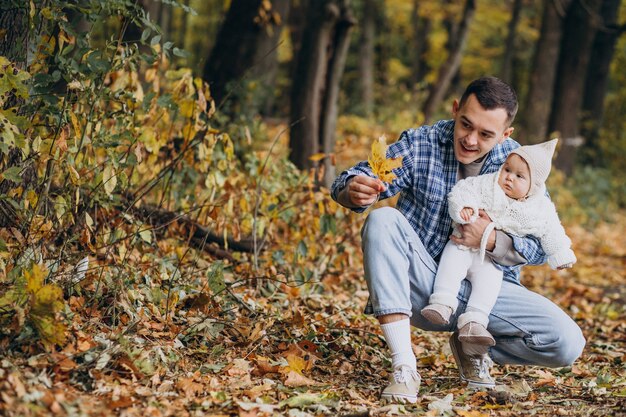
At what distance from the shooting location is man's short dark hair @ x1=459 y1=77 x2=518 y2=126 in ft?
11.6

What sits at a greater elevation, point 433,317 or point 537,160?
point 537,160

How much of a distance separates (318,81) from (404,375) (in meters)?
4.38

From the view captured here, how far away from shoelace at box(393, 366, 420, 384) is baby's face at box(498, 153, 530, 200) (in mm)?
908

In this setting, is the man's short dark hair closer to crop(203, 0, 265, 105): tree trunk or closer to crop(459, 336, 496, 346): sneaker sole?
crop(459, 336, 496, 346): sneaker sole

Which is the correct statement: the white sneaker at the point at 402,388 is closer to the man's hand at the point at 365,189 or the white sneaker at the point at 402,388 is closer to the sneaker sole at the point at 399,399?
the sneaker sole at the point at 399,399

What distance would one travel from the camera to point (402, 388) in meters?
3.29

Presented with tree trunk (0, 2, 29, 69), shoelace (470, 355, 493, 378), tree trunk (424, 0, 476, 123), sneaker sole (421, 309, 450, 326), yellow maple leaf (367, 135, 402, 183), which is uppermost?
tree trunk (424, 0, 476, 123)

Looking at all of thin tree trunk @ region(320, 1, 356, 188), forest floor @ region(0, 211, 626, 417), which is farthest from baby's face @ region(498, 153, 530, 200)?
thin tree trunk @ region(320, 1, 356, 188)

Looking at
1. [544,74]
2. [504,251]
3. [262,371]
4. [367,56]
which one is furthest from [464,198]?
[367,56]

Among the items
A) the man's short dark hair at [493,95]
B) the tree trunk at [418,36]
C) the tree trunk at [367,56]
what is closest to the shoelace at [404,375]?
the man's short dark hair at [493,95]

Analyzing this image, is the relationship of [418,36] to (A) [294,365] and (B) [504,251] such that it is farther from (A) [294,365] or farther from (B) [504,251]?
(A) [294,365]

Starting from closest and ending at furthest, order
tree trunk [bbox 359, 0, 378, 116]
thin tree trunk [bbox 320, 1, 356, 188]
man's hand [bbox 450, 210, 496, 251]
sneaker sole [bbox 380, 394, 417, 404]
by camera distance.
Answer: sneaker sole [bbox 380, 394, 417, 404] < man's hand [bbox 450, 210, 496, 251] < thin tree trunk [bbox 320, 1, 356, 188] < tree trunk [bbox 359, 0, 378, 116]

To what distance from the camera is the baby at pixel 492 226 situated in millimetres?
3443

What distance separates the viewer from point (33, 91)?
11.4 ft
